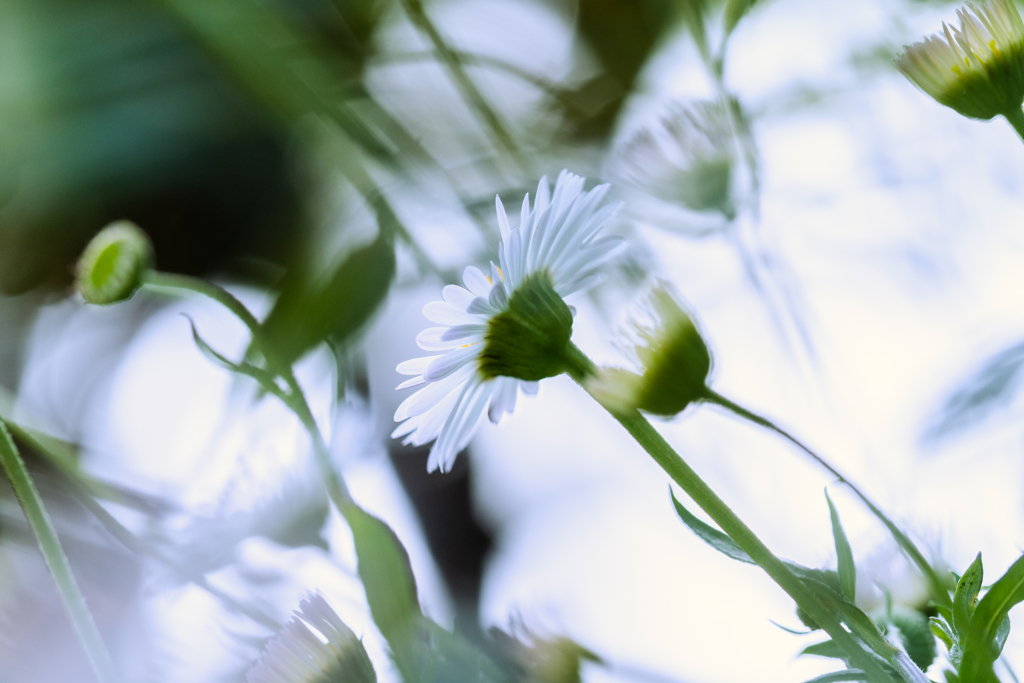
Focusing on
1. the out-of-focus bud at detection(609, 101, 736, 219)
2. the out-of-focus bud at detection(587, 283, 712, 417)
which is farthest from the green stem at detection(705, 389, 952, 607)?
the out-of-focus bud at detection(609, 101, 736, 219)

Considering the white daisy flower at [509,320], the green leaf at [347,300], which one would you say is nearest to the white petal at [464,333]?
the white daisy flower at [509,320]

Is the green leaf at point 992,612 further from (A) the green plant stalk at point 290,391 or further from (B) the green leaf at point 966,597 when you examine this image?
(A) the green plant stalk at point 290,391

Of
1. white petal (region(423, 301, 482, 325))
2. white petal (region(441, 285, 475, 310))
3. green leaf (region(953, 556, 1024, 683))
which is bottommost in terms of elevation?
green leaf (region(953, 556, 1024, 683))

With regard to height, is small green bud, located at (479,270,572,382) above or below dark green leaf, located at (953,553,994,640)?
above

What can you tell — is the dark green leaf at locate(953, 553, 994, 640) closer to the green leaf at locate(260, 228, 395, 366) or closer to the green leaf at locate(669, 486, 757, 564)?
the green leaf at locate(669, 486, 757, 564)

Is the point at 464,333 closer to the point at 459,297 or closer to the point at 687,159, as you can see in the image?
the point at 459,297

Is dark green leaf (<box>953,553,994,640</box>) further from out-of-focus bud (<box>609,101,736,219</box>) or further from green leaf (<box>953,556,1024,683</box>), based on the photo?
out-of-focus bud (<box>609,101,736,219</box>)

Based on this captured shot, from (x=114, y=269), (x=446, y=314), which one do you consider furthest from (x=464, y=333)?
(x=114, y=269)

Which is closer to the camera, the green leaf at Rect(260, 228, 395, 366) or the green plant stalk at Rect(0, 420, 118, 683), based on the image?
the green plant stalk at Rect(0, 420, 118, 683)

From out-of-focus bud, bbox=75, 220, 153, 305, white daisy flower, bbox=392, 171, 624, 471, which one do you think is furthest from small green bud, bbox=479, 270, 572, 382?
out-of-focus bud, bbox=75, 220, 153, 305

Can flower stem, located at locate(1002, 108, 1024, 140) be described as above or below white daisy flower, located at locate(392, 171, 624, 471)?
above
